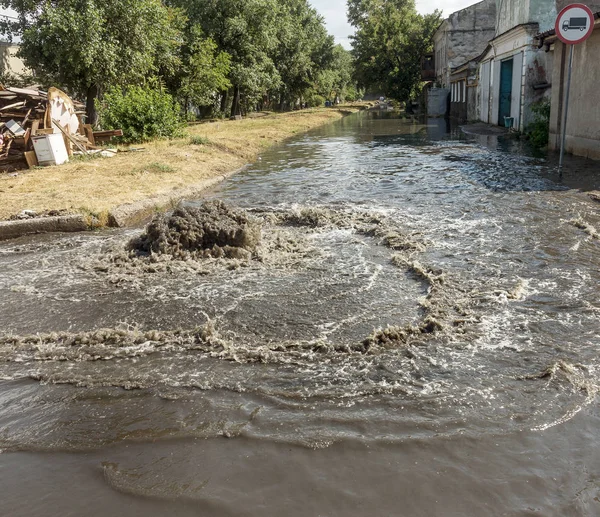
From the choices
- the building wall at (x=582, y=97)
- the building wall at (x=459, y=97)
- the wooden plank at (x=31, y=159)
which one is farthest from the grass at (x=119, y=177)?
the building wall at (x=459, y=97)

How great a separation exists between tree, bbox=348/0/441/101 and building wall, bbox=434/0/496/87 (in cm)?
931

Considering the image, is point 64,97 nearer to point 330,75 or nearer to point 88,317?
point 88,317

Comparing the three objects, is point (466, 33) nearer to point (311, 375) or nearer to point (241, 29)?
point (241, 29)

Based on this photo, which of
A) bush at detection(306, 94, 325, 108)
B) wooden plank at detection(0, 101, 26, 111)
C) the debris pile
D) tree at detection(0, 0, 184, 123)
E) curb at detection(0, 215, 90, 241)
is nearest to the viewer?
the debris pile

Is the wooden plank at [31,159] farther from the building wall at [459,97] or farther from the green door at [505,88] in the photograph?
the building wall at [459,97]

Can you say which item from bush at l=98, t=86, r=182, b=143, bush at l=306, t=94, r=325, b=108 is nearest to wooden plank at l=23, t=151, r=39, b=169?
bush at l=98, t=86, r=182, b=143

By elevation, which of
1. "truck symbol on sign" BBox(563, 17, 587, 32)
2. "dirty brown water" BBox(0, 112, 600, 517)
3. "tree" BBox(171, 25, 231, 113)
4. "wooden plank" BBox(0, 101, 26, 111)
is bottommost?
"dirty brown water" BBox(0, 112, 600, 517)

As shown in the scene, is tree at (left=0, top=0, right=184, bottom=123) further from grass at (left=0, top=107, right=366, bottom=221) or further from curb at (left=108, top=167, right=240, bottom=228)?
curb at (left=108, top=167, right=240, bottom=228)

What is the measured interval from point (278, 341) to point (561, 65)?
42.4 ft

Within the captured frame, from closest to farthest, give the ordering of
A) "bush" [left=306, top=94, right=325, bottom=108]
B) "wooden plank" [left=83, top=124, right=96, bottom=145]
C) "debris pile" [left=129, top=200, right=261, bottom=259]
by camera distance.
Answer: "debris pile" [left=129, top=200, right=261, bottom=259] → "wooden plank" [left=83, top=124, right=96, bottom=145] → "bush" [left=306, top=94, right=325, bottom=108]

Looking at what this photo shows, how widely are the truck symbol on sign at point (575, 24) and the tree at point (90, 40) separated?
1575cm

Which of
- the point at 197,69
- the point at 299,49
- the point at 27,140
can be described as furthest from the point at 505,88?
the point at 299,49

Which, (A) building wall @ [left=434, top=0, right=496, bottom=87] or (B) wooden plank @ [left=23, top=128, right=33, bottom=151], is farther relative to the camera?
(A) building wall @ [left=434, top=0, right=496, bottom=87]

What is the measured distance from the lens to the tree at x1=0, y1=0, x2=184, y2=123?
18594mm
